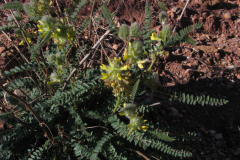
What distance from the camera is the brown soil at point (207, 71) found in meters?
2.54

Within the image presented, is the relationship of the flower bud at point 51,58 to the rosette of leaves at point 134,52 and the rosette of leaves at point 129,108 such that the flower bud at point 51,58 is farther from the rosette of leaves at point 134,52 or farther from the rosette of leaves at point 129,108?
the rosette of leaves at point 129,108

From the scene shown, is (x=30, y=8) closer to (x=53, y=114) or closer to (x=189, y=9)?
(x=53, y=114)

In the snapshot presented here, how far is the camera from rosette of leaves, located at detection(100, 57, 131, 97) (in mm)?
1541

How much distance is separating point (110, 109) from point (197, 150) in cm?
128

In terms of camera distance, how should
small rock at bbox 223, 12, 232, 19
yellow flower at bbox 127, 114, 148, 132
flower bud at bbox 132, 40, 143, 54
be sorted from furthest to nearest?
small rock at bbox 223, 12, 232, 19, yellow flower at bbox 127, 114, 148, 132, flower bud at bbox 132, 40, 143, 54

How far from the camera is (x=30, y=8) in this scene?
1684 millimetres

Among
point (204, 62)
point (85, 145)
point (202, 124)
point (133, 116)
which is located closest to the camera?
point (133, 116)

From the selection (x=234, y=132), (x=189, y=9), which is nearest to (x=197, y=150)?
(x=234, y=132)

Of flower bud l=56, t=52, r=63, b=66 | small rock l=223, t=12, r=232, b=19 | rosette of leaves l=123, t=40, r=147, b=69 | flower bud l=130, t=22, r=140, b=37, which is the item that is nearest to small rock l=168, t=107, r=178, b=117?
rosette of leaves l=123, t=40, r=147, b=69

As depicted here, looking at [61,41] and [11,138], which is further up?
[61,41]

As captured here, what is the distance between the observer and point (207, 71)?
3.17 m

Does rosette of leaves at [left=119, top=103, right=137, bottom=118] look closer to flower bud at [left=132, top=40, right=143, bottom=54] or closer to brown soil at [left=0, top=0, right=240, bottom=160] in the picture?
flower bud at [left=132, top=40, right=143, bottom=54]

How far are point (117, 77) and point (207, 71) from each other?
2.14 meters

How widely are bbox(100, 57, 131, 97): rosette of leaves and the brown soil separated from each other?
0.90 metres
